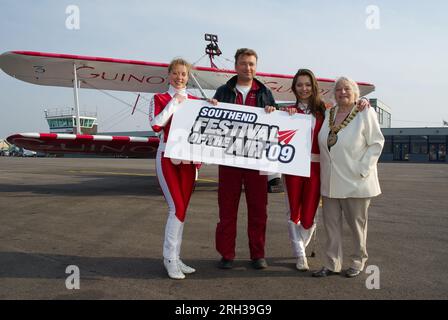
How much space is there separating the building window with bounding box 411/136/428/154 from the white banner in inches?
1709

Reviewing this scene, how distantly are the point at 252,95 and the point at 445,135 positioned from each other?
4330cm

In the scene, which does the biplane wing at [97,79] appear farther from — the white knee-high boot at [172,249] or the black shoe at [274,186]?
the white knee-high boot at [172,249]

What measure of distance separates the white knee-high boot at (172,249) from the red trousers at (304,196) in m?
1.07

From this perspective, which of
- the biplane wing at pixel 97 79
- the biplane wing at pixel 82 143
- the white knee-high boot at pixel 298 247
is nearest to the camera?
the white knee-high boot at pixel 298 247

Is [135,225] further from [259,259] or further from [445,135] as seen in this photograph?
[445,135]

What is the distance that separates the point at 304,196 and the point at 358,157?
60 cm

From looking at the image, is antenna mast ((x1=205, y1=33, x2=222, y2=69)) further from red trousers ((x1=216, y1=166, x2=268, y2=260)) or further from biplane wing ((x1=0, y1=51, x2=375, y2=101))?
red trousers ((x1=216, y1=166, x2=268, y2=260))

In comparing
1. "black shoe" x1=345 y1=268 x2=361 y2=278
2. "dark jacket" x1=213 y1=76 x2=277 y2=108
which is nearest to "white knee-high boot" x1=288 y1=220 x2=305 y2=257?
"black shoe" x1=345 y1=268 x2=361 y2=278

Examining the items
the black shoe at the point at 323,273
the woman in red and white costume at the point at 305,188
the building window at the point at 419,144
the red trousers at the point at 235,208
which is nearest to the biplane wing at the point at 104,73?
the woman in red and white costume at the point at 305,188

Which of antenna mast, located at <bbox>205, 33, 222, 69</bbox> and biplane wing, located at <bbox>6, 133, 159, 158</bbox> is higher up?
antenna mast, located at <bbox>205, 33, 222, 69</bbox>

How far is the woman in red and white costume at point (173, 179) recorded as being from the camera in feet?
10.0

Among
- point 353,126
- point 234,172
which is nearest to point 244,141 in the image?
point 234,172

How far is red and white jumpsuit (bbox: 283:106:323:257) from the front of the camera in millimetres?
3268

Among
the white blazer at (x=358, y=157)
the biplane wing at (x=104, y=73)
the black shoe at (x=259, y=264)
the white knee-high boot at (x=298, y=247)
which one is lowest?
the black shoe at (x=259, y=264)
